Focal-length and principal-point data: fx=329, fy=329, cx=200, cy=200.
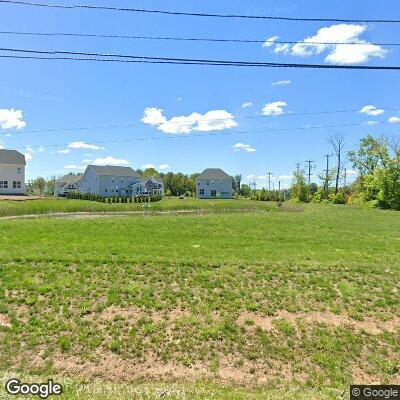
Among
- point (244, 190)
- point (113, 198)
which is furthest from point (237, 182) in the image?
point (113, 198)

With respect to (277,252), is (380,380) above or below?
below

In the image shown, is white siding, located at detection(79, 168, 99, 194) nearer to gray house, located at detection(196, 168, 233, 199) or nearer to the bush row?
the bush row

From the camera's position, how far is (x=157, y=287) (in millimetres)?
7770

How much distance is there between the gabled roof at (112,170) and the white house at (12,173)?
19.9 metres

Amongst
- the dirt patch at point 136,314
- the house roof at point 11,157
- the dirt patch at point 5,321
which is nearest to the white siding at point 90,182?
the house roof at point 11,157

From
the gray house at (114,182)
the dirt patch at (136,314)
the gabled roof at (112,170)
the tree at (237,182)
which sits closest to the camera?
the dirt patch at (136,314)

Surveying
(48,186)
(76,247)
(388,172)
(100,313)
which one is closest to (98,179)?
(48,186)

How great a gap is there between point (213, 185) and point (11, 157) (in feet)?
143

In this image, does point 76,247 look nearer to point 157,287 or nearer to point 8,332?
point 157,287

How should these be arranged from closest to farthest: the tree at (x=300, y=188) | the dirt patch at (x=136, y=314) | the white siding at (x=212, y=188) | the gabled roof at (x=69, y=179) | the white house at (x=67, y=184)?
the dirt patch at (x=136, y=314)
the tree at (x=300, y=188)
the white siding at (x=212, y=188)
the white house at (x=67, y=184)
the gabled roof at (x=69, y=179)

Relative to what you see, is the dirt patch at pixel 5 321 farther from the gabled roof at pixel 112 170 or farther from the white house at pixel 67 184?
the white house at pixel 67 184

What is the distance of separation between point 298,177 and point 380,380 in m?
60.5

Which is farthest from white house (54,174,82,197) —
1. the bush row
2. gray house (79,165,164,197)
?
the bush row

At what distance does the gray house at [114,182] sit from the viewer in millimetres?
68750
